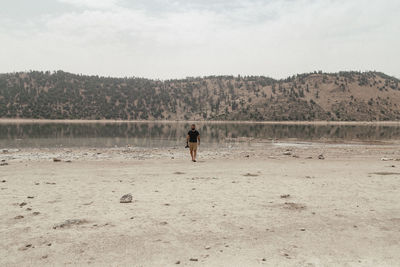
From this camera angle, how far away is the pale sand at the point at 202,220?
221 inches

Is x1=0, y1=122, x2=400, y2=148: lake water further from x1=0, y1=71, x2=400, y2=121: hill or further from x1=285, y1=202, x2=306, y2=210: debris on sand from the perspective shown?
x1=0, y1=71, x2=400, y2=121: hill

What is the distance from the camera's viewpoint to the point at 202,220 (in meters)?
7.48

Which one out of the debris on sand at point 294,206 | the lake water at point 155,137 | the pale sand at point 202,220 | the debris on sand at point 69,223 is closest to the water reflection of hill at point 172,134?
the lake water at point 155,137

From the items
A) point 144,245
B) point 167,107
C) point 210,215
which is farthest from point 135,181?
point 167,107

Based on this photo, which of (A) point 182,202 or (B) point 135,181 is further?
(B) point 135,181

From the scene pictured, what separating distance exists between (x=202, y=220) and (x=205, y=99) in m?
160

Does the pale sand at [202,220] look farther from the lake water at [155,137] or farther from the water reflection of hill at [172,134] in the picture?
the water reflection of hill at [172,134]

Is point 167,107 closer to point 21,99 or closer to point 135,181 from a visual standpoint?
point 21,99

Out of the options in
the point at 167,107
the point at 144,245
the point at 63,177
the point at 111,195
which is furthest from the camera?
the point at 167,107

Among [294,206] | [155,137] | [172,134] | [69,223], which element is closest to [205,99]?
[172,134]

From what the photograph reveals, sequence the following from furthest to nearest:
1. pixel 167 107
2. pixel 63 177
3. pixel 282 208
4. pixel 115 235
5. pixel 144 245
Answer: pixel 167 107 → pixel 63 177 → pixel 282 208 → pixel 115 235 → pixel 144 245

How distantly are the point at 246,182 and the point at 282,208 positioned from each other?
3491 millimetres

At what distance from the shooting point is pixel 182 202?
29.7ft

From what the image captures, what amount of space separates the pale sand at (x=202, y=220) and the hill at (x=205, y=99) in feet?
378
